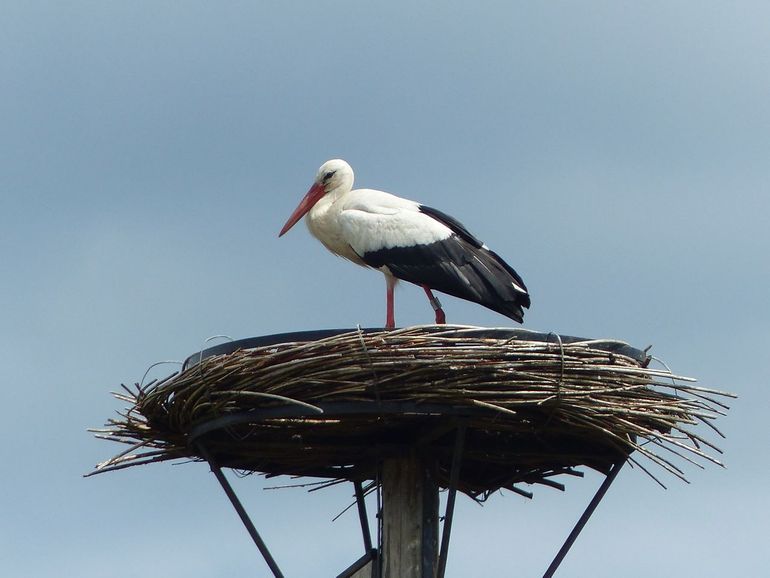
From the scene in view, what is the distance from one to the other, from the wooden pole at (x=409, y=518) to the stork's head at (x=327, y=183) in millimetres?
2499

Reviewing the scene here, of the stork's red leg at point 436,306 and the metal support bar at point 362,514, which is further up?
A: the stork's red leg at point 436,306

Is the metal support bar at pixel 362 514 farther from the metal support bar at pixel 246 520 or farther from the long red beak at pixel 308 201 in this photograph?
the long red beak at pixel 308 201

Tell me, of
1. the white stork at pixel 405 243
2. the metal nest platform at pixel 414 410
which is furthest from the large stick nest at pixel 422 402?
the white stork at pixel 405 243

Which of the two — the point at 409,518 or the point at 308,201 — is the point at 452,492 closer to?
the point at 409,518

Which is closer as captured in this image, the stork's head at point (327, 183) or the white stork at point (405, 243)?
the white stork at point (405, 243)

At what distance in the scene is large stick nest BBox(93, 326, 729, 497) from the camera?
740 centimetres

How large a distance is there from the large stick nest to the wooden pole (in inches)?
3.6

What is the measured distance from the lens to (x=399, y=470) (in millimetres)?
8344

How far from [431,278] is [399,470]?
1439 millimetres

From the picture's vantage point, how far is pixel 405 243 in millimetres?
9492

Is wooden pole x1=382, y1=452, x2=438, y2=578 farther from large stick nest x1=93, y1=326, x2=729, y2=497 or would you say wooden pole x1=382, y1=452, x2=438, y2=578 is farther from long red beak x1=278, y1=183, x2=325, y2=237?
long red beak x1=278, y1=183, x2=325, y2=237

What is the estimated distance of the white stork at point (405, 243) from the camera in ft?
30.0

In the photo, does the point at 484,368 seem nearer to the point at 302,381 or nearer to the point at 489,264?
the point at 302,381

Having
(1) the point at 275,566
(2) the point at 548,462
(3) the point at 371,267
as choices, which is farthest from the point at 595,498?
(3) the point at 371,267
